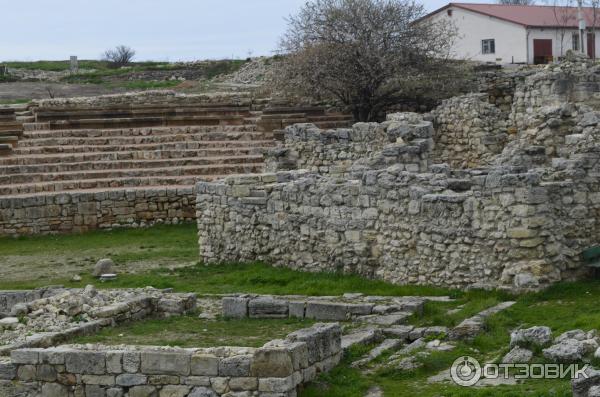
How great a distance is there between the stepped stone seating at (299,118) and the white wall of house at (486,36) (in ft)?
29.2

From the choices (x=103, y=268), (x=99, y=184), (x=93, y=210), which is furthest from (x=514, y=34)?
(x=103, y=268)

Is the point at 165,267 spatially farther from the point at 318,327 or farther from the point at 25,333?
the point at 318,327

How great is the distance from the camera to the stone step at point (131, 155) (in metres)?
30.7

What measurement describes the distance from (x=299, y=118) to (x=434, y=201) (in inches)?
700

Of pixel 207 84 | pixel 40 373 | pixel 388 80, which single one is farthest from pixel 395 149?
pixel 207 84

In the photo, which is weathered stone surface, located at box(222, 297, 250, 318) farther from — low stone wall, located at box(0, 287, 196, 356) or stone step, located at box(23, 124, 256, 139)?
stone step, located at box(23, 124, 256, 139)

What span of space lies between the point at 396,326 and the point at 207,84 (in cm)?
3238

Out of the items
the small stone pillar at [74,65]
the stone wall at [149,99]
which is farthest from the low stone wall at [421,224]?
the small stone pillar at [74,65]

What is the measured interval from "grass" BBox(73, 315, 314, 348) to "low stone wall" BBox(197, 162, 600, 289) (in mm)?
2803

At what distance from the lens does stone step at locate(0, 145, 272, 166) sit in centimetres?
3067

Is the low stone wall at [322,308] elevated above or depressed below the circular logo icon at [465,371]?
above

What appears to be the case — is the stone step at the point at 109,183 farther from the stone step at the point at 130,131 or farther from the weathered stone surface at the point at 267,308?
the weathered stone surface at the point at 267,308

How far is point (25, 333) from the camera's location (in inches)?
595

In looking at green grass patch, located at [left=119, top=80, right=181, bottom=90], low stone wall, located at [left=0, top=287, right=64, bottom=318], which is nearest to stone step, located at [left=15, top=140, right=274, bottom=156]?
low stone wall, located at [left=0, top=287, right=64, bottom=318]
